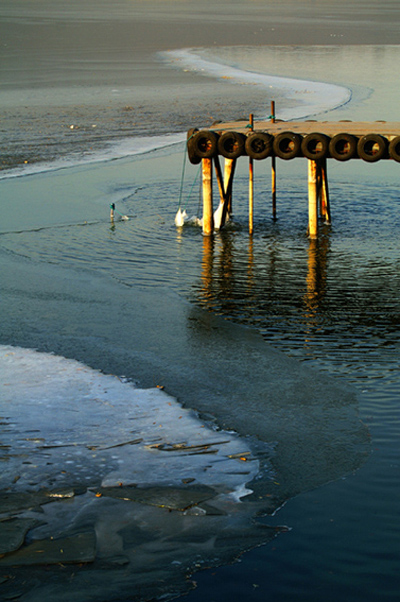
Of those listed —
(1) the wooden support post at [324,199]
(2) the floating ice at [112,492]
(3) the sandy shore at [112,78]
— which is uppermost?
(3) the sandy shore at [112,78]

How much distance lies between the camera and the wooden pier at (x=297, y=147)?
18.1m

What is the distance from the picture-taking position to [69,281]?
15.8 metres

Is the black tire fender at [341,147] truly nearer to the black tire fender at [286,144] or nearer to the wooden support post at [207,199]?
the black tire fender at [286,144]

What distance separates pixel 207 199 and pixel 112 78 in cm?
3365

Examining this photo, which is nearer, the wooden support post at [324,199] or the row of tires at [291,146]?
the row of tires at [291,146]

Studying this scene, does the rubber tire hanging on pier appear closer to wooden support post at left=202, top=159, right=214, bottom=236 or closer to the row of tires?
the row of tires

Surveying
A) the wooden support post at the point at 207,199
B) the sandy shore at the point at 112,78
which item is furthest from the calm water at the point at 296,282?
the sandy shore at the point at 112,78

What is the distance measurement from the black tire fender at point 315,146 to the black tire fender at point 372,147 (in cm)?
76

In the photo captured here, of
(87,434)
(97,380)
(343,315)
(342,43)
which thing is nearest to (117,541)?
(87,434)

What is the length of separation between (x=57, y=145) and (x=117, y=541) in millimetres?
24402

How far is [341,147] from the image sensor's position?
60.1ft

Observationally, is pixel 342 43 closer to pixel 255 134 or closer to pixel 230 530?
pixel 255 134

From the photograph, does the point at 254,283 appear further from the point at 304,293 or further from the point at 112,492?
the point at 112,492

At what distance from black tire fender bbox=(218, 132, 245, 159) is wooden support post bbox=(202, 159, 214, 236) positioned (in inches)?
21.1
